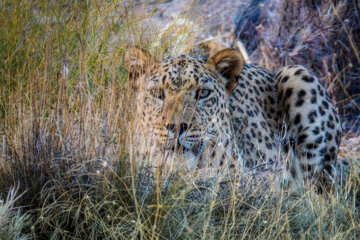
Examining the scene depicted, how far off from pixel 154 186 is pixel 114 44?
2.24 metres

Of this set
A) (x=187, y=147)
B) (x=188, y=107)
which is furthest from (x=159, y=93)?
(x=187, y=147)

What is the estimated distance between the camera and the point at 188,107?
4383 mm

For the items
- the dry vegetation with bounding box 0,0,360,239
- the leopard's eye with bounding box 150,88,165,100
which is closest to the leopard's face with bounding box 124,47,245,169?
the leopard's eye with bounding box 150,88,165,100

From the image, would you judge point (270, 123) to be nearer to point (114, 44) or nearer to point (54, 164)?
point (114, 44)

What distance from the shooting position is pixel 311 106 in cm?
555

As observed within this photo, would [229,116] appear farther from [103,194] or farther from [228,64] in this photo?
[103,194]

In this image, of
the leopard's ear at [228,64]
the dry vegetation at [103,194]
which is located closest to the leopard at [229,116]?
the leopard's ear at [228,64]

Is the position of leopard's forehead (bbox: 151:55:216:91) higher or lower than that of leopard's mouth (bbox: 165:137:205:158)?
higher

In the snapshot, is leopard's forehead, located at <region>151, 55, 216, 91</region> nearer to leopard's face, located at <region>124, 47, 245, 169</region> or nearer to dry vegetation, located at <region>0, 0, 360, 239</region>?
leopard's face, located at <region>124, 47, 245, 169</region>

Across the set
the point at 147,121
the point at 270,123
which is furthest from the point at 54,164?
the point at 270,123

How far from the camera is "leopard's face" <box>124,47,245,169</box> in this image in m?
4.22

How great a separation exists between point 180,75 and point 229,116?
70cm

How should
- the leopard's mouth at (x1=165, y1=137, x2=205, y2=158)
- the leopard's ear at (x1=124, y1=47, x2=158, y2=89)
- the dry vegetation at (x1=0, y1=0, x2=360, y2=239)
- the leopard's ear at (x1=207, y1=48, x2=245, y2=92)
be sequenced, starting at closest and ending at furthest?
the dry vegetation at (x1=0, y1=0, x2=360, y2=239)
the leopard's mouth at (x1=165, y1=137, x2=205, y2=158)
the leopard's ear at (x1=124, y1=47, x2=158, y2=89)
the leopard's ear at (x1=207, y1=48, x2=245, y2=92)

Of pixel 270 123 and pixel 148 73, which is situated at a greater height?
pixel 148 73
